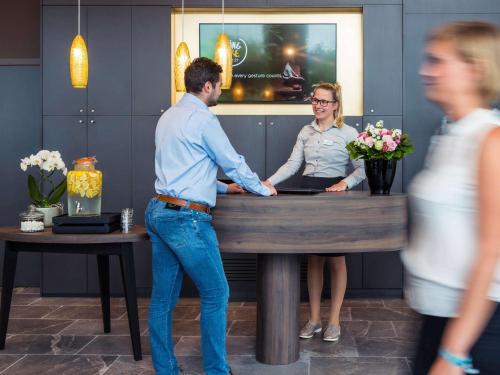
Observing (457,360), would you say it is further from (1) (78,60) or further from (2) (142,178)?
(2) (142,178)

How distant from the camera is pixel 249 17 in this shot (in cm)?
550

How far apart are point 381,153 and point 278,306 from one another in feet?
3.42

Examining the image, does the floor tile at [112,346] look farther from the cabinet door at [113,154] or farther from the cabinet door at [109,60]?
the cabinet door at [109,60]

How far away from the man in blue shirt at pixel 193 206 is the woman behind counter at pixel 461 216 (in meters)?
1.74

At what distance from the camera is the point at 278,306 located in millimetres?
3506

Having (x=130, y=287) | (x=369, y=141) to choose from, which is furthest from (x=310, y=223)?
(x=130, y=287)

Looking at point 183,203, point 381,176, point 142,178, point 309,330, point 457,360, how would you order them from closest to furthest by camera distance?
1. point 457,360
2. point 183,203
3. point 381,176
4. point 309,330
5. point 142,178

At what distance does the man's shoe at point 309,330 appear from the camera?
413 cm

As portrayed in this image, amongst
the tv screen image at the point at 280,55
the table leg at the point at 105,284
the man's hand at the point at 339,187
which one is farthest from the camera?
the tv screen image at the point at 280,55

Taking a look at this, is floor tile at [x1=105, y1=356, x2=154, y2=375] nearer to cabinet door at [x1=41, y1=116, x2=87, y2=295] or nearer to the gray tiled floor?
the gray tiled floor

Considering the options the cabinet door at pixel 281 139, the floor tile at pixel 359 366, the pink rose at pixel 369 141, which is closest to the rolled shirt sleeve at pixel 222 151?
the pink rose at pixel 369 141

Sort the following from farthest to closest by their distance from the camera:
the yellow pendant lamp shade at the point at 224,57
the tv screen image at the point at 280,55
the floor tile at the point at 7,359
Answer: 1. the tv screen image at the point at 280,55
2. the yellow pendant lamp shade at the point at 224,57
3. the floor tile at the point at 7,359

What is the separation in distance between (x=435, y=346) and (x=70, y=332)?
11.4 feet

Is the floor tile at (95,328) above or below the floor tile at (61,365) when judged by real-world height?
above
